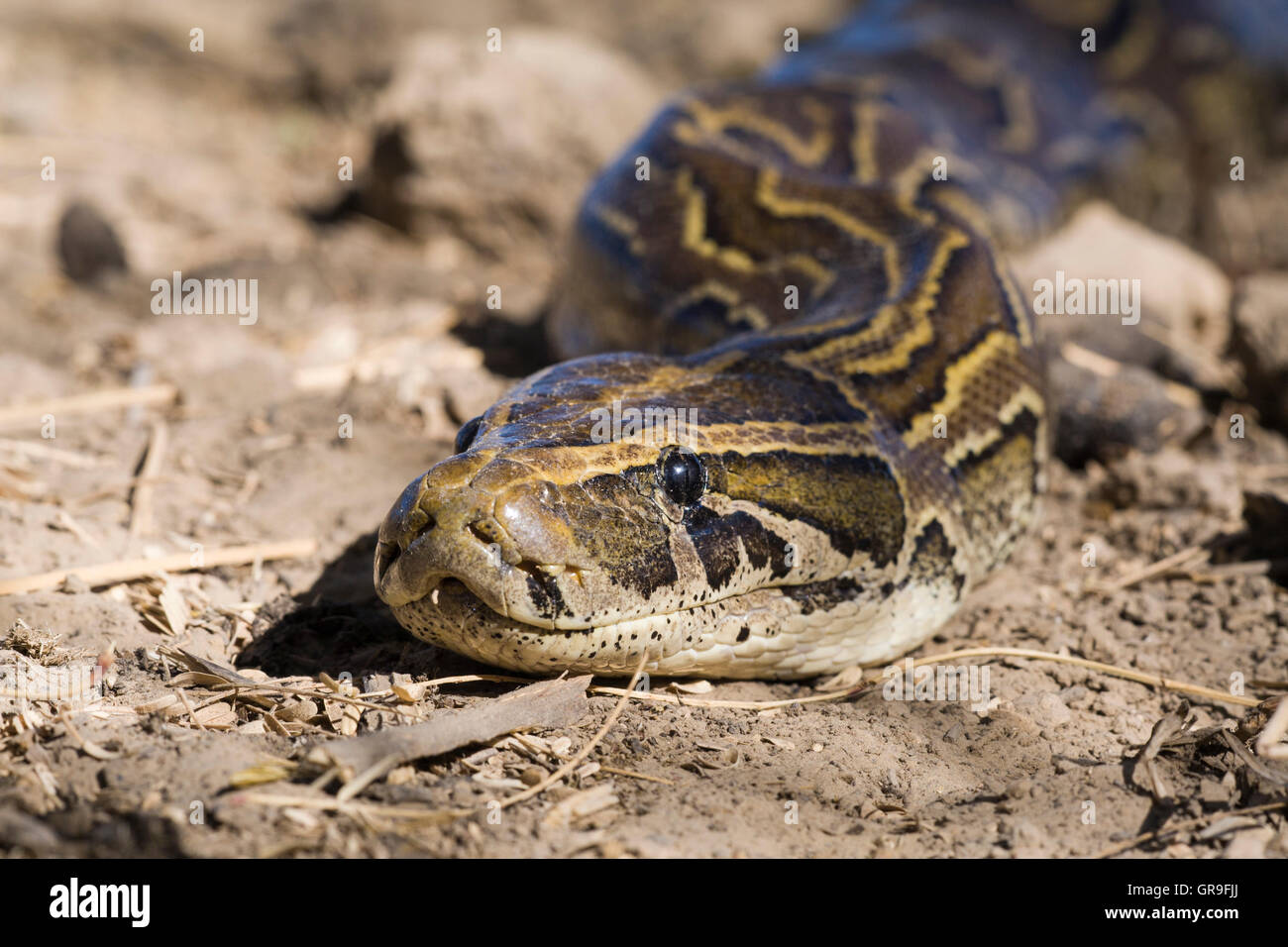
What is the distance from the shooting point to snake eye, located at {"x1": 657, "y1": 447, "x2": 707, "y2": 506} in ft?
13.6

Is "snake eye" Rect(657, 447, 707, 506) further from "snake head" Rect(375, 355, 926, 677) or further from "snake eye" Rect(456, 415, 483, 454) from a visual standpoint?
"snake eye" Rect(456, 415, 483, 454)

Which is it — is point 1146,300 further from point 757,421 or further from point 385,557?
point 385,557

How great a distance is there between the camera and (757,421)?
14.9 feet

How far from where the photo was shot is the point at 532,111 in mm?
9828

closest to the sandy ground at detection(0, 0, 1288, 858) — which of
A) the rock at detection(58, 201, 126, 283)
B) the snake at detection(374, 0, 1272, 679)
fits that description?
the rock at detection(58, 201, 126, 283)

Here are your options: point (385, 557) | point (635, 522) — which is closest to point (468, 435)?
point (385, 557)

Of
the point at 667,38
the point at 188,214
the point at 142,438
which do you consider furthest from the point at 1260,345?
the point at 667,38

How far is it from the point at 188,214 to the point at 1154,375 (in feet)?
25.1

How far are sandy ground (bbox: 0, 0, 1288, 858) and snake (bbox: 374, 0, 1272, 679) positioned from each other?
1.04 feet

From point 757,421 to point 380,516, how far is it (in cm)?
204

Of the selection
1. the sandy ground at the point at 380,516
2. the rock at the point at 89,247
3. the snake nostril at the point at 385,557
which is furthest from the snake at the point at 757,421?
the rock at the point at 89,247

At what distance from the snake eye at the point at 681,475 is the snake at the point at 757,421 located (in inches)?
0.4

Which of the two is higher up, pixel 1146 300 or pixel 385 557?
pixel 1146 300

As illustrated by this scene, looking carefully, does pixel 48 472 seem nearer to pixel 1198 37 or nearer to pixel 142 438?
pixel 142 438
